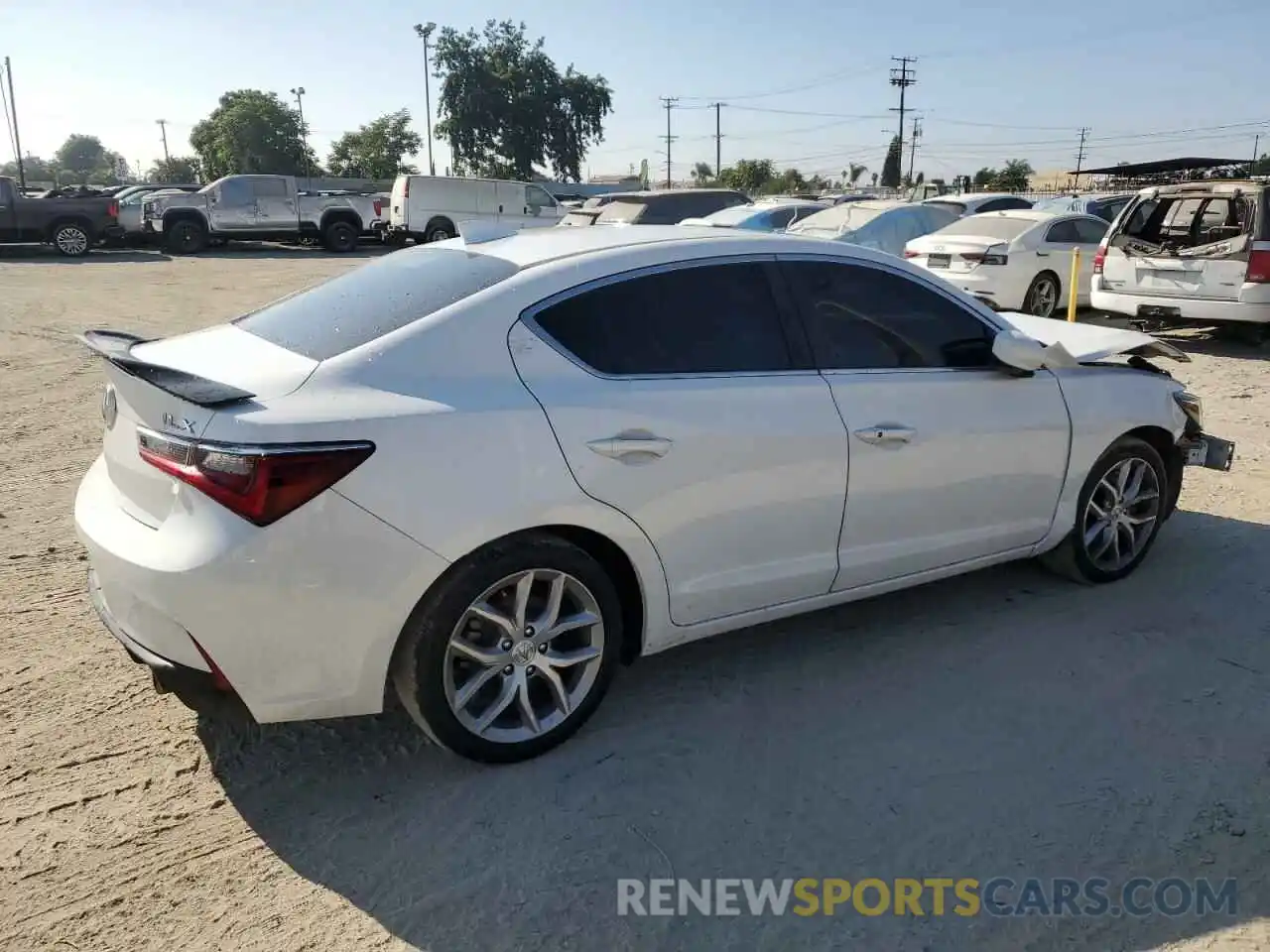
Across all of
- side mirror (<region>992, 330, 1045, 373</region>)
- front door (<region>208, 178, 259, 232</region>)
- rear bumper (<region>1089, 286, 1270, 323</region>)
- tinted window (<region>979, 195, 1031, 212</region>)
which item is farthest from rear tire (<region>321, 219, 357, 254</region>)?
side mirror (<region>992, 330, 1045, 373</region>)

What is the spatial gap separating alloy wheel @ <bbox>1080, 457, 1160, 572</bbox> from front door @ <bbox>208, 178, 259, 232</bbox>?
26.2 metres

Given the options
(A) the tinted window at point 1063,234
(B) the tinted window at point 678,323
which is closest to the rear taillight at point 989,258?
(A) the tinted window at point 1063,234

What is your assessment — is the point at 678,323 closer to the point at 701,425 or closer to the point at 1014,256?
the point at 701,425

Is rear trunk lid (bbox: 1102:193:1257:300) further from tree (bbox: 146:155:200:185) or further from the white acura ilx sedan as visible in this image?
tree (bbox: 146:155:200:185)

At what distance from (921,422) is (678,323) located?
1015 millimetres

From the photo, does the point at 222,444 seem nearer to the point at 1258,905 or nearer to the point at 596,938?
the point at 596,938

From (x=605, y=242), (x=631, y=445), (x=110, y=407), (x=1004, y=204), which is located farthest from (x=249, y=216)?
(x=631, y=445)

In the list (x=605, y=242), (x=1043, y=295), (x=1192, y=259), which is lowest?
(x=1043, y=295)

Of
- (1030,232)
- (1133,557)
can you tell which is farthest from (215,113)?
(1133,557)

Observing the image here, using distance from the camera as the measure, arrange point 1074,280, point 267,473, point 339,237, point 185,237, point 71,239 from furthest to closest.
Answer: point 339,237 → point 185,237 → point 71,239 → point 1074,280 → point 267,473

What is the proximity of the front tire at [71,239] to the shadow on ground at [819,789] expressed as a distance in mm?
25129

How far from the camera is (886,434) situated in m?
3.58

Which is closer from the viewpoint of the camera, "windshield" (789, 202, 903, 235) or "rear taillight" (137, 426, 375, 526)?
"rear taillight" (137, 426, 375, 526)

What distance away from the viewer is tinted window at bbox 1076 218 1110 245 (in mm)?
12609
